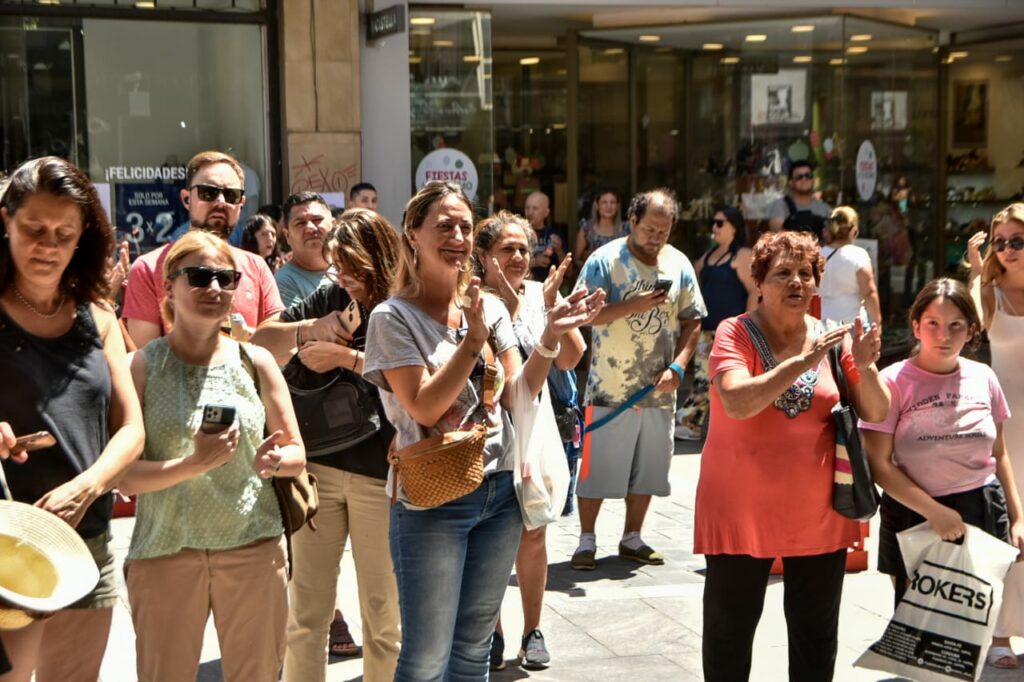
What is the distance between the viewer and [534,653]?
19.7 feet

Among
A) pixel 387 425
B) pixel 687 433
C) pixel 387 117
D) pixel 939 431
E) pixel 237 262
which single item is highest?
pixel 387 117

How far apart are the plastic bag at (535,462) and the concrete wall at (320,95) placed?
7.98 metres

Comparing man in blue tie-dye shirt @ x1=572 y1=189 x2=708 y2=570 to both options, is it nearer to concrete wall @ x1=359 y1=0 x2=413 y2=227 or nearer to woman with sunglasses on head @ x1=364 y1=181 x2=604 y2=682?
woman with sunglasses on head @ x1=364 y1=181 x2=604 y2=682

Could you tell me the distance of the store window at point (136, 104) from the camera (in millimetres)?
11570

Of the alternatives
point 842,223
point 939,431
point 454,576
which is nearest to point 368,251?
point 454,576

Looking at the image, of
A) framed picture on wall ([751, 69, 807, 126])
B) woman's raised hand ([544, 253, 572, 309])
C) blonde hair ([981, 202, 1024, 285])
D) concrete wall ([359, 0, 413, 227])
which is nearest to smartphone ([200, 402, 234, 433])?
woman's raised hand ([544, 253, 572, 309])

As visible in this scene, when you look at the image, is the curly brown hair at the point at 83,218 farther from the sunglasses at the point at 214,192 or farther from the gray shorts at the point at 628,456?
the gray shorts at the point at 628,456

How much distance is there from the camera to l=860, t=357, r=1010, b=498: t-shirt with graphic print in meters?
5.38

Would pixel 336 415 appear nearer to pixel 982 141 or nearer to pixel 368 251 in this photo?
pixel 368 251

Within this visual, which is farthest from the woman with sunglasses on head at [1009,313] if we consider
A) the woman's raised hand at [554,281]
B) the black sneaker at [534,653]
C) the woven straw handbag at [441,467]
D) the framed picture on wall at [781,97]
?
the framed picture on wall at [781,97]

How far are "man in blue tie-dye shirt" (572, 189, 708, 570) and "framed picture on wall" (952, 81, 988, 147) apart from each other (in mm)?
10944

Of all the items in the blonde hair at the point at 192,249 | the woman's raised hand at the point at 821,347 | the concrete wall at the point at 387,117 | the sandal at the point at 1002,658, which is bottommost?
the sandal at the point at 1002,658

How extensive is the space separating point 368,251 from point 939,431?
232 centimetres

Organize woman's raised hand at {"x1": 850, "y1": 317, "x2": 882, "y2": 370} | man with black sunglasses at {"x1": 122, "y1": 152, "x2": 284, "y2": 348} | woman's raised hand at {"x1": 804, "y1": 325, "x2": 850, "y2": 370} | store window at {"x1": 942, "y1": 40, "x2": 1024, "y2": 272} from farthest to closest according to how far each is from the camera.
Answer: store window at {"x1": 942, "y1": 40, "x2": 1024, "y2": 272}
man with black sunglasses at {"x1": 122, "y1": 152, "x2": 284, "y2": 348}
woman's raised hand at {"x1": 850, "y1": 317, "x2": 882, "y2": 370}
woman's raised hand at {"x1": 804, "y1": 325, "x2": 850, "y2": 370}
